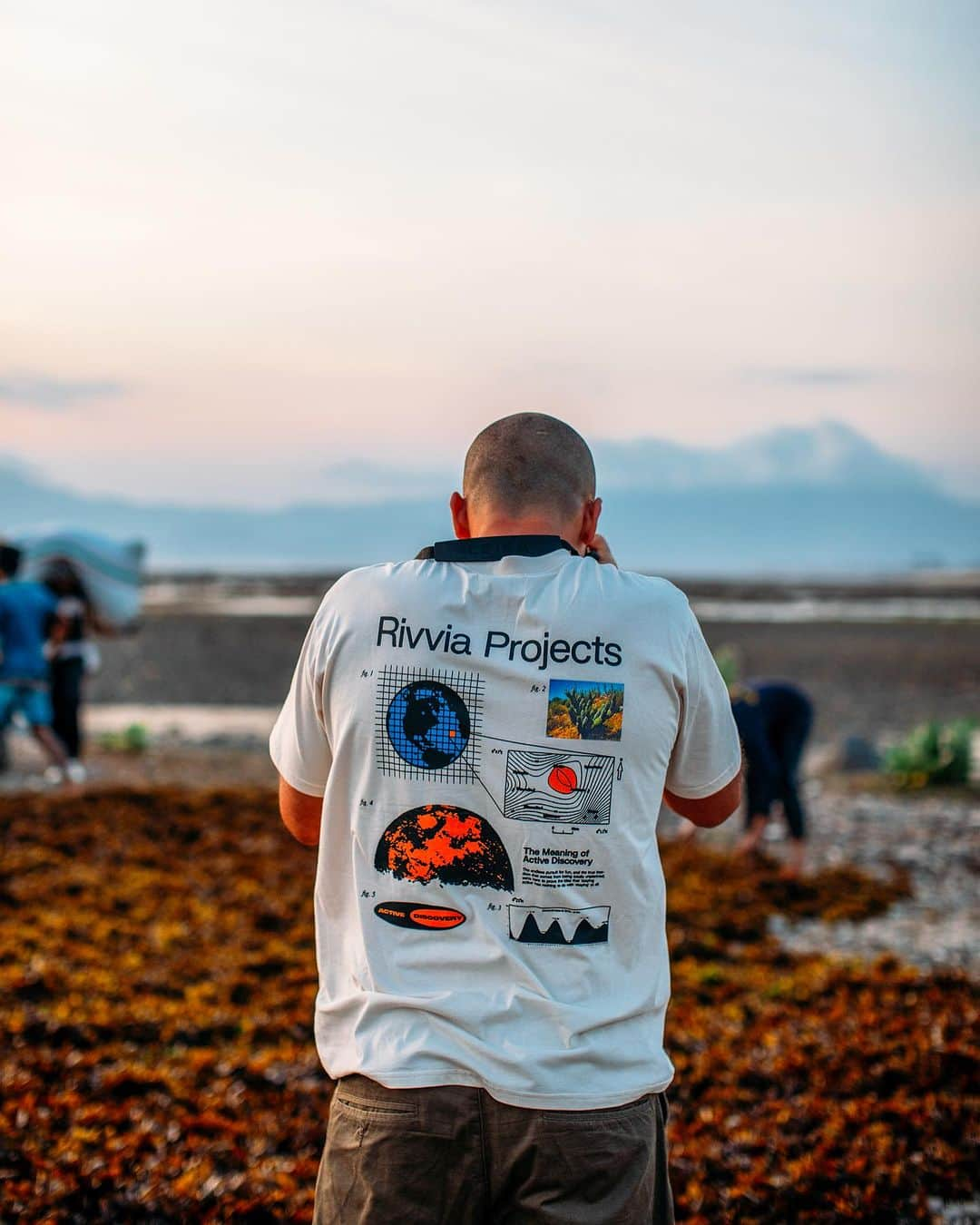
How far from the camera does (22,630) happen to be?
38.4 feet

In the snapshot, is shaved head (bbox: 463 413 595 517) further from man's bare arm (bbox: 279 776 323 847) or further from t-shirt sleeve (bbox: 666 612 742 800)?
man's bare arm (bbox: 279 776 323 847)

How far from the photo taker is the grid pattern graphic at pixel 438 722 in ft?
7.33

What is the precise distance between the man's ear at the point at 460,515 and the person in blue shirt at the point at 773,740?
21.1ft

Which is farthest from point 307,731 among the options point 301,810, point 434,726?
point 434,726

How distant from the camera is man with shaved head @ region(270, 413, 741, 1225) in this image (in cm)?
215

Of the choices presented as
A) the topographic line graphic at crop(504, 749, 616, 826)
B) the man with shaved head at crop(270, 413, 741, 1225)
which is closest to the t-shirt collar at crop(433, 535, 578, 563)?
the man with shaved head at crop(270, 413, 741, 1225)

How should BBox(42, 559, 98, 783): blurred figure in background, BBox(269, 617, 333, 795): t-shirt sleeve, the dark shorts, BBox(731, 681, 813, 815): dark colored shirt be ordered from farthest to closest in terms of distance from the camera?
1. BBox(42, 559, 98, 783): blurred figure in background
2. BBox(731, 681, 813, 815): dark colored shirt
3. BBox(269, 617, 333, 795): t-shirt sleeve
4. the dark shorts

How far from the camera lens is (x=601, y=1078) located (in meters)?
2.17

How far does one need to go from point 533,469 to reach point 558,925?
0.87 m

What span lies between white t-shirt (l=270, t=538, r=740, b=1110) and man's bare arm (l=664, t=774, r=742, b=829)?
196 mm

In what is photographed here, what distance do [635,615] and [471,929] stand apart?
2.10 ft

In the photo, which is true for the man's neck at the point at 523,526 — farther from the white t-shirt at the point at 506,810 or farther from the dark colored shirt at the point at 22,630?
the dark colored shirt at the point at 22,630

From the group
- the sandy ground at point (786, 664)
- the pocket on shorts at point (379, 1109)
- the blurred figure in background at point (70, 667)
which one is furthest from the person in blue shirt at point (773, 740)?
the sandy ground at point (786, 664)

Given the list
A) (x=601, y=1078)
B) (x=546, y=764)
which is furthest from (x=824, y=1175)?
(x=546, y=764)
